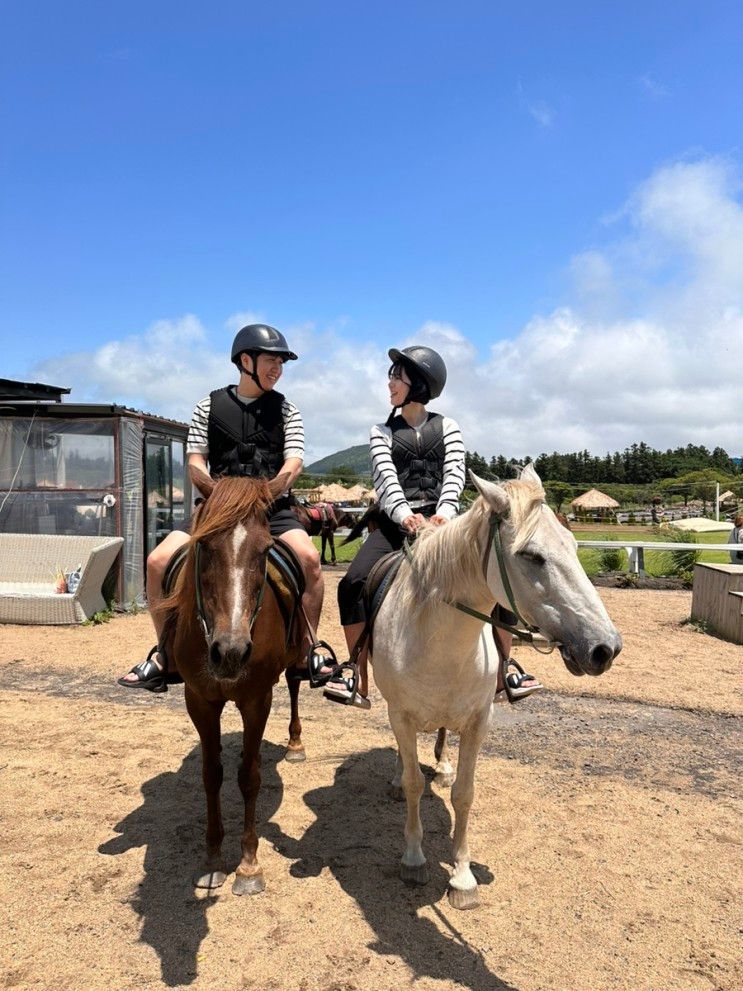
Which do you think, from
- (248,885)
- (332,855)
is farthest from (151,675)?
(332,855)

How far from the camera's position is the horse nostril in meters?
2.20

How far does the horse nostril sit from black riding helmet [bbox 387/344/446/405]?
226 centimetres

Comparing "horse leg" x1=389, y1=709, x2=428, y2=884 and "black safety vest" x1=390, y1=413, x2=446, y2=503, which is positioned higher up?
"black safety vest" x1=390, y1=413, x2=446, y2=503

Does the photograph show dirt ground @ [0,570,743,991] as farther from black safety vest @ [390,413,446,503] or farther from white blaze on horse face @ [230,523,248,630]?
black safety vest @ [390,413,446,503]

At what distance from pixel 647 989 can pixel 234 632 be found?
2.32 meters

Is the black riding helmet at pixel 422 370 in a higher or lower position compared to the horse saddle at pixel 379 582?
higher

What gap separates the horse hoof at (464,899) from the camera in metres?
3.15

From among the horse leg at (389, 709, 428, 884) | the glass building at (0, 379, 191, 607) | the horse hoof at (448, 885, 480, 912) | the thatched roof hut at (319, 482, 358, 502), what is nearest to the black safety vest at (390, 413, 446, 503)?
the horse leg at (389, 709, 428, 884)

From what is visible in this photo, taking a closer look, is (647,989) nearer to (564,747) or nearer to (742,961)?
(742,961)

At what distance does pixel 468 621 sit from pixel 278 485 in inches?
48.2

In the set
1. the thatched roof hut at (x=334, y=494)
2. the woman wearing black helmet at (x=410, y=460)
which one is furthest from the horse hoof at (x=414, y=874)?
the thatched roof hut at (x=334, y=494)

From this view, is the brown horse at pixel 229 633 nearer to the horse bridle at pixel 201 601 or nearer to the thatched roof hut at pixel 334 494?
the horse bridle at pixel 201 601

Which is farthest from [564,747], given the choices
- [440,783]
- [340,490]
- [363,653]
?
[340,490]

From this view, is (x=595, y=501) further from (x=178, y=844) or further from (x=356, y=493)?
(x=178, y=844)
